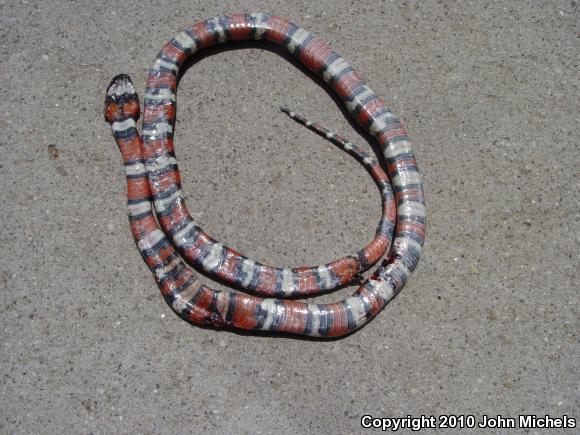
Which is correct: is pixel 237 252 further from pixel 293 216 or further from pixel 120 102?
pixel 120 102

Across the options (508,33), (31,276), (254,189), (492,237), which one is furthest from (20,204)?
(508,33)

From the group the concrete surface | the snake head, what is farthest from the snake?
the concrete surface

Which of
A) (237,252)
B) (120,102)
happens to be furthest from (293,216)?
(120,102)

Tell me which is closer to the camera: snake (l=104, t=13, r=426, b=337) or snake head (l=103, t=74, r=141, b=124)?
snake (l=104, t=13, r=426, b=337)

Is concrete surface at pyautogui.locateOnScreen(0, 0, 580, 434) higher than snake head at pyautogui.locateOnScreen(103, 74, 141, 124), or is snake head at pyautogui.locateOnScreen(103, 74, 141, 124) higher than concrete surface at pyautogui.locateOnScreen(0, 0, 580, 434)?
snake head at pyautogui.locateOnScreen(103, 74, 141, 124)

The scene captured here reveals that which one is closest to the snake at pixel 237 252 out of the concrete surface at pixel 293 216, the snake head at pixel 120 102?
the snake head at pixel 120 102

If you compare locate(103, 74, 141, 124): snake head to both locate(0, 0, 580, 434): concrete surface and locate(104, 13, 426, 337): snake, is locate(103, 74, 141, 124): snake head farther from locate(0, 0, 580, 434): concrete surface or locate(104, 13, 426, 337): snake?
locate(0, 0, 580, 434): concrete surface
